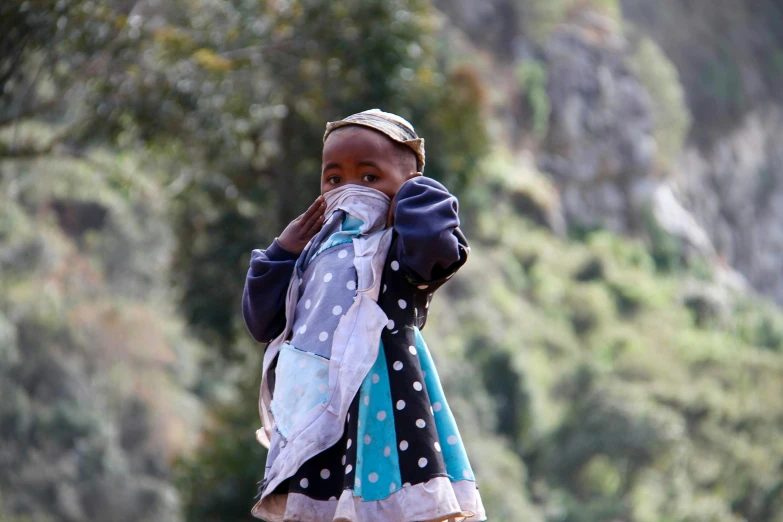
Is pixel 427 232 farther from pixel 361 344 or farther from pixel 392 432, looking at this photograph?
pixel 392 432

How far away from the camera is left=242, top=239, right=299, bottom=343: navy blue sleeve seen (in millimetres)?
2916

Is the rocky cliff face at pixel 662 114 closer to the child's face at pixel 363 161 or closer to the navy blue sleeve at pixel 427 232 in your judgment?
the child's face at pixel 363 161

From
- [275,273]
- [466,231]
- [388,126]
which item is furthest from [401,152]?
[466,231]

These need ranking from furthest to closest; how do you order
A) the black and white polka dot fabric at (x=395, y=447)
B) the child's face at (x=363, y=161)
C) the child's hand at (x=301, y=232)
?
1. the child's hand at (x=301, y=232)
2. the child's face at (x=363, y=161)
3. the black and white polka dot fabric at (x=395, y=447)

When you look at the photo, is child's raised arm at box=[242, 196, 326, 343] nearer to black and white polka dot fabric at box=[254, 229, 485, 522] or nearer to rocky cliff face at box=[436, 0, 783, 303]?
black and white polka dot fabric at box=[254, 229, 485, 522]

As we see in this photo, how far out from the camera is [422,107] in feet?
37.2

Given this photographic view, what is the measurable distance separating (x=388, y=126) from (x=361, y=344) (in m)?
0.56

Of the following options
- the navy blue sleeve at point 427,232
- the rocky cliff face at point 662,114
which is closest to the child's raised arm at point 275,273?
the navy blue sleeve at point 427,232

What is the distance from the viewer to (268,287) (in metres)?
2.93

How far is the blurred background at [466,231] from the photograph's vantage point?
1040 centimetres

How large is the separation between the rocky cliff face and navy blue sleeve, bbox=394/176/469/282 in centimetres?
3824

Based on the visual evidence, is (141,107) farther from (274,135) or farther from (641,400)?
(641,400)

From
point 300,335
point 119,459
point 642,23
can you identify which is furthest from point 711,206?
point 300,335

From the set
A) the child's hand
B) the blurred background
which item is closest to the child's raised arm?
the child's hand
